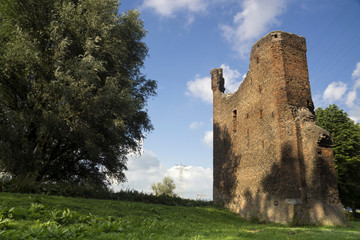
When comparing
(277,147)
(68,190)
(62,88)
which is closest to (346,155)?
(277,147)

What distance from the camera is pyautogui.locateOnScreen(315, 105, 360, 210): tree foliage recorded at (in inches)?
1078

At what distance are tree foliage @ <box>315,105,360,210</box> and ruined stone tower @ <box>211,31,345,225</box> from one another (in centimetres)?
1327

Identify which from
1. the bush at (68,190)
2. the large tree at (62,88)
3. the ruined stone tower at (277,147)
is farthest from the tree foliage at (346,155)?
the large tree at (62,88)

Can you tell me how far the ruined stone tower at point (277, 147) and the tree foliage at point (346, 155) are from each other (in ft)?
43.5

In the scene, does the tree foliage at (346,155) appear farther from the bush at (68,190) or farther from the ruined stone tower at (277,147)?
the bush at (68,190)

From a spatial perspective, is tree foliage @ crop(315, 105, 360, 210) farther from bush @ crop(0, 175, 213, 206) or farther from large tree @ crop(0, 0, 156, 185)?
large tree @ crop(0, 0, 156, 185)

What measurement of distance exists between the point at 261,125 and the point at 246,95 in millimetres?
3492

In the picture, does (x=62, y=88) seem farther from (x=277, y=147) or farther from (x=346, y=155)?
(x=346, y=155)

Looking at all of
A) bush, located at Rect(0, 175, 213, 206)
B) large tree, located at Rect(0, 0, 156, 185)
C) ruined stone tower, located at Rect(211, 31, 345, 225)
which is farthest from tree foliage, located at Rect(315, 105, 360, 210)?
large tree, located at Rect(0, 0, 156, 185)

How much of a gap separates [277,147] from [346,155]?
628 inches

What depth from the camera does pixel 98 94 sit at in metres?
14.5

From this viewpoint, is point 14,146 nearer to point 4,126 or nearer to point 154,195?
point 4,126

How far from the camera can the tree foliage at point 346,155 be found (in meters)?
27.4

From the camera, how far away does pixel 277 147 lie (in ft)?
56.3
